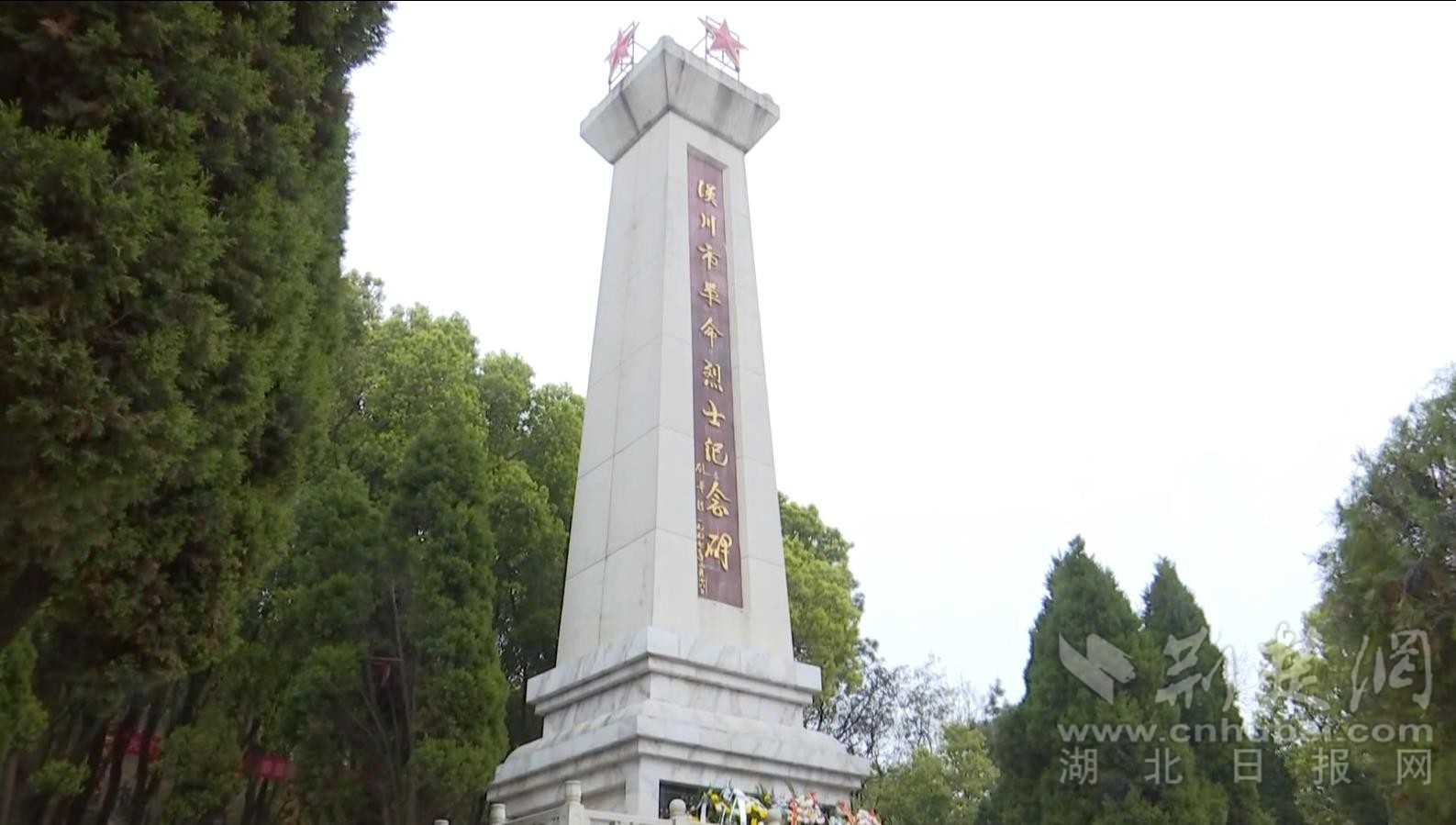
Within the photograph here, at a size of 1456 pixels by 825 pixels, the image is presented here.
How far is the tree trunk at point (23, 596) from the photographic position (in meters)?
3.78

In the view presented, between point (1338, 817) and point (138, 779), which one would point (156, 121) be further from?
point (1338, 817)

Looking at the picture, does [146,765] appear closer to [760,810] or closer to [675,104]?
[760,810]

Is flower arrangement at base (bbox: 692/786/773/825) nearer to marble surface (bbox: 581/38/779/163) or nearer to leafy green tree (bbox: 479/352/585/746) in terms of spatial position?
leafy green tree (bbox: 479/352/585/746)

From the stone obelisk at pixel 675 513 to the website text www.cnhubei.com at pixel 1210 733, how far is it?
2.96 metres

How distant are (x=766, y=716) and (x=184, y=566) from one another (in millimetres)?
4251

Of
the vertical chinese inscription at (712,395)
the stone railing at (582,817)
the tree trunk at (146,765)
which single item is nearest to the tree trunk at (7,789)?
the tree trunk at (146,765)

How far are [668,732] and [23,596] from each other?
374cm

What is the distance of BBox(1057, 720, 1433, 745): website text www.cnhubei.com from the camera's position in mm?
6672

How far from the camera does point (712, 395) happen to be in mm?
8492

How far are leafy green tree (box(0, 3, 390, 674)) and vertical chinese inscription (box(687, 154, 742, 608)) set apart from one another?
3816 millimetres

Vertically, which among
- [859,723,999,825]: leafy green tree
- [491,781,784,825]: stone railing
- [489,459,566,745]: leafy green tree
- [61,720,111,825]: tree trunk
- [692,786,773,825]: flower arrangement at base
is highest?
[489,459,566,745]: leafy green tree

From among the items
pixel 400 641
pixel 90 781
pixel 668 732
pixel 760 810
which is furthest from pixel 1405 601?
pixel 90 781

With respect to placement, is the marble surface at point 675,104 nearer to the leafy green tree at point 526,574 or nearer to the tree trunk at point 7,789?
the leafy green tree at point 526,574

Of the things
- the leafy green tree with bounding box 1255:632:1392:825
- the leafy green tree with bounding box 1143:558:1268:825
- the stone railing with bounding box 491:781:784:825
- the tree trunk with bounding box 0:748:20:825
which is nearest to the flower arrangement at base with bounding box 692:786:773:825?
the stone railing with bounding box 491:781:784:825
